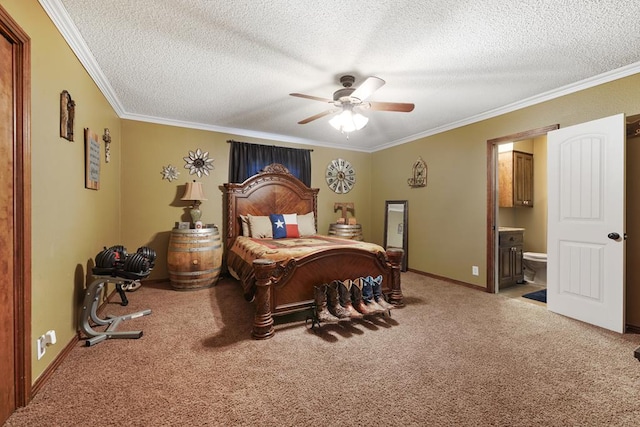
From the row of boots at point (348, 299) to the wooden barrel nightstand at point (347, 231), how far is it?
2.12m

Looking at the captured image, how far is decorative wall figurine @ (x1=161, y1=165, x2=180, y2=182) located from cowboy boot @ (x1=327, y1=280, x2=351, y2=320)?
2.96 meters

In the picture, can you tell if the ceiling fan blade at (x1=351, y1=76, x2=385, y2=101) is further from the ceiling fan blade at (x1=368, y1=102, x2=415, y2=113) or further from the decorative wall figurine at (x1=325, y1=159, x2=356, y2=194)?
the decorative wall figurine at (x1=325, y1=159, x2=356, y2=194)

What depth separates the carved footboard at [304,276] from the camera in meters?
2.44

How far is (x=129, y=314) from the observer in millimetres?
2875

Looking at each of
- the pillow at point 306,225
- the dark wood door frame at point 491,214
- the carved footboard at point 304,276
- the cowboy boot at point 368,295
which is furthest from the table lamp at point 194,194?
the dark wood door frame at point 491,214

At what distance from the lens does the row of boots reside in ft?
8.43

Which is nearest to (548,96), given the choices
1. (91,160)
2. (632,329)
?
(632,329)

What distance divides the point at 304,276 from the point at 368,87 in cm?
179

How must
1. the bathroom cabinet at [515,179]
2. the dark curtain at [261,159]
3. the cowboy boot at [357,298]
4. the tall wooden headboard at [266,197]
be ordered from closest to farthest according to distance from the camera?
the cowboy boot at [357,298], the tall wooden headboard at [266,197], the dark curtain at [261,159], the bathroom cabinet at [515,179]

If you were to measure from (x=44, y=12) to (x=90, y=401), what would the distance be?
2.37 metres

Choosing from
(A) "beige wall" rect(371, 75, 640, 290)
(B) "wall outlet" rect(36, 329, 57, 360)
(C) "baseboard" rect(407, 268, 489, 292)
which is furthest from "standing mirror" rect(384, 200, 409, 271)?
(B) "wall outlet" rect(36, 329, 57, 360)

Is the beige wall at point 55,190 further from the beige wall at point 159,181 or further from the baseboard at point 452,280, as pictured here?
the baseboard at point 452,280

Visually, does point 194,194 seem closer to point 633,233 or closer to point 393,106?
point 393,106

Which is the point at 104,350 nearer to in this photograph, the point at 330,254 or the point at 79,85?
the point at 330,254
